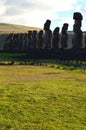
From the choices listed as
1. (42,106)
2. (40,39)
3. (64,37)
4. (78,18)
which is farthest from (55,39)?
(42,106)

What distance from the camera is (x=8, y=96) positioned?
19.3 meters

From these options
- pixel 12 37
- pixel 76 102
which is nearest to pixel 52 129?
pixel 76 102

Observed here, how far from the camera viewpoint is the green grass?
15367 mm

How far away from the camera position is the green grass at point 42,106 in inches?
605

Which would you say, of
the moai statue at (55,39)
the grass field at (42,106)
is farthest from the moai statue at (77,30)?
the grass field at (42,106)

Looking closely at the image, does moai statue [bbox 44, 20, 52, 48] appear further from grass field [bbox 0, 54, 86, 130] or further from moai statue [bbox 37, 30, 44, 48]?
grass field [bbox 0, 54, 86, 130]

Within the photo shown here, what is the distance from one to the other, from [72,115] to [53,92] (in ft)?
13.2

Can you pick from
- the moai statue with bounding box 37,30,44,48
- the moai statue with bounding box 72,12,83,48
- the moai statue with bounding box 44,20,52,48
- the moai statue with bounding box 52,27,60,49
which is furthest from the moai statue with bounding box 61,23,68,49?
the moai statue with bounding box 37,30,44,48

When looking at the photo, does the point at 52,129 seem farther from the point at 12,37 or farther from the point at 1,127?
the point at 12,37

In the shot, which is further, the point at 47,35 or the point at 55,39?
the point at 47,35

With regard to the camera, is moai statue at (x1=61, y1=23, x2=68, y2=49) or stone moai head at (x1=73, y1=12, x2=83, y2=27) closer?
stone moai head at (x1=73, y1=12, x2=83, y2=27)

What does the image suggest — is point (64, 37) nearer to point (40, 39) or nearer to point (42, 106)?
point (40, 39)

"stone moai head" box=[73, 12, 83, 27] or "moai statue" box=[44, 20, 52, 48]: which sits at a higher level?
"stone moai head" box=[73, 12, 83, 27]

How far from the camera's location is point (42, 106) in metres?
17.6
